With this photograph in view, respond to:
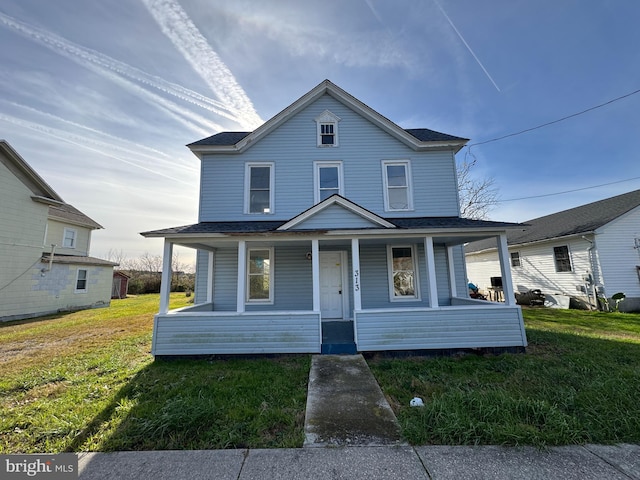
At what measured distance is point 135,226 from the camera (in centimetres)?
1672

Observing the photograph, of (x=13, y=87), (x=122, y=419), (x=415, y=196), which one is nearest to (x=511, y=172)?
(x=415, y=196)

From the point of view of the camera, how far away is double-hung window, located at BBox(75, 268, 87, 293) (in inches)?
585

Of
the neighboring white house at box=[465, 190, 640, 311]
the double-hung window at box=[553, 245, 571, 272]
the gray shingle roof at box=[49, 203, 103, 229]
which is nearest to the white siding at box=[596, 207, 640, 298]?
the neighboring white house at box=[465, 190, 640, 311]

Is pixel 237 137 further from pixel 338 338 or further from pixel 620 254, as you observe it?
pixel 620 254

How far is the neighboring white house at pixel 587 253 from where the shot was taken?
11.5m

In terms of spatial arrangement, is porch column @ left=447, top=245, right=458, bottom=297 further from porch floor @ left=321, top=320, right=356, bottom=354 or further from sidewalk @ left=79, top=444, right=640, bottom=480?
sidewalk @ left=79, top=444, right=640, bottom=480

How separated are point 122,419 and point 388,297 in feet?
22.5

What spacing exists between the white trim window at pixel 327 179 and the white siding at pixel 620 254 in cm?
1294

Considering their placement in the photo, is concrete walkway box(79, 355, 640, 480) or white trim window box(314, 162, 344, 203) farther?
white trim window box(314, 162, 344, 203)

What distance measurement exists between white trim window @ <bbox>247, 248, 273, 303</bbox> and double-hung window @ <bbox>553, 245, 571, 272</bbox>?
15.5 meters

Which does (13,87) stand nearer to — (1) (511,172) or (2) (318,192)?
(2) (318,192)

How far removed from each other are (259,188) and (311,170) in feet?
6.31

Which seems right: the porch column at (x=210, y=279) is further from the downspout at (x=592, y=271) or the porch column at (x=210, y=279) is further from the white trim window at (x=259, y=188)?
the downspout at (x=592, y=271)

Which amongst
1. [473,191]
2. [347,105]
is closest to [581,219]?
[473,191]
